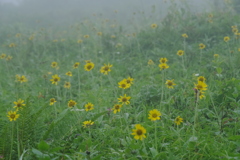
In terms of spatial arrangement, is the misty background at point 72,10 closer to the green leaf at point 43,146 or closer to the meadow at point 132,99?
the meadow at point 132,99

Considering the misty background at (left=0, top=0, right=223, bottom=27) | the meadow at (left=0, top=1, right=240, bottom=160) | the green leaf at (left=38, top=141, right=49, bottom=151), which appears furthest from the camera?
the misty background at (left=0, top=0, right=223, bottom=27)

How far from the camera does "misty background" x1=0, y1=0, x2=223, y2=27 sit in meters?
7.99

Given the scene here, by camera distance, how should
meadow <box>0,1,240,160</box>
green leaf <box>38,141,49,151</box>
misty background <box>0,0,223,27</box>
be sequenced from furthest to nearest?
misty background <box>0,0,223,27</box> → meadow <box>0,1,240,160</box> → green leaf <box>38,141,49,151</box>

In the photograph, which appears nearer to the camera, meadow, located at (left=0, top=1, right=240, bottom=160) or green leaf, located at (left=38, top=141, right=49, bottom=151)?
green leaf, located at (left=38, top=141, right=49, bottom=151)

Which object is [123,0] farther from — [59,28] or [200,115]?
[200,115]

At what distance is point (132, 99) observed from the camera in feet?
7.35

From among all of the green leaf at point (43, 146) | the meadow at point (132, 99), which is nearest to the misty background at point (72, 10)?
the meadow at point (132, 99)

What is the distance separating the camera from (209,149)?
1.30 m

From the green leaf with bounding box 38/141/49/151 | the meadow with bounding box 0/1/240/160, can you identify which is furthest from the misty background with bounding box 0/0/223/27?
the green leaf with bounding box 38/141/49/151

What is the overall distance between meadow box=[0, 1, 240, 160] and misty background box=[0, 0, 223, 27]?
2.10 meters

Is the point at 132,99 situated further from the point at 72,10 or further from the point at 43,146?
the point at 72,10

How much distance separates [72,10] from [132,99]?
790cm

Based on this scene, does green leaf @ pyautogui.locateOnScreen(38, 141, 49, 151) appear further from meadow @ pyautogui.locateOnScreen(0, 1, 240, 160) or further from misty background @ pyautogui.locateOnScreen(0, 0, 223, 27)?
misty background @ pyautogui.locateOnScreen(0, 0, 223, 27)

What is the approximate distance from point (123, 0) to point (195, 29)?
6.61 meters
